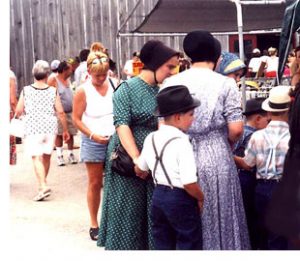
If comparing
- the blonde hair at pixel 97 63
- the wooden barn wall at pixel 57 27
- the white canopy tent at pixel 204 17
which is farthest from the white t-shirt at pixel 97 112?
the wooden barn wall at pixel 57 27

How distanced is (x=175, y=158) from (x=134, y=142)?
23.9 inches

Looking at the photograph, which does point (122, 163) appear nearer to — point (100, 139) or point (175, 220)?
point (175, 220)

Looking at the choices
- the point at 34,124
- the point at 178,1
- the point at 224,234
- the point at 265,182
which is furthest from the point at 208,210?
the point at 178,1

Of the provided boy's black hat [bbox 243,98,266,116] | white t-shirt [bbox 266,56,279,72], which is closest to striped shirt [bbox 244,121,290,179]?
boy's black hat [bbox 243,98,266,116]

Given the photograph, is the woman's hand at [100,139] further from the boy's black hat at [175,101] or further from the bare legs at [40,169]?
the bare legs at [40,169]

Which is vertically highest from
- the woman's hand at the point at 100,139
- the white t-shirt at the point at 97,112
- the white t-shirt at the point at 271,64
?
the white t-shirt at the point at 271,64

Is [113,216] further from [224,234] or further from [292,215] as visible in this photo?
[292,215]

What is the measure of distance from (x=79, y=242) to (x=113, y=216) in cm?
111

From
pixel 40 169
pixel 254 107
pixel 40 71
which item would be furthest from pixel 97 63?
pixel 40 169

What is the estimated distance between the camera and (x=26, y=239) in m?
5.47

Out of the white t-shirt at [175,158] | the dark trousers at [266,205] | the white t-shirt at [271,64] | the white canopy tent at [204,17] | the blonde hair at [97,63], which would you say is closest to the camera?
the white t-shirt at [175,158]

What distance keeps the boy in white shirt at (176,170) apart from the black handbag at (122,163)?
387mm

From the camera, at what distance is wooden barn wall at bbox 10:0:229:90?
977 centimetres

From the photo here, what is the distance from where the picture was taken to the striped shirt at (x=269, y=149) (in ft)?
12.5
